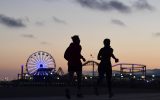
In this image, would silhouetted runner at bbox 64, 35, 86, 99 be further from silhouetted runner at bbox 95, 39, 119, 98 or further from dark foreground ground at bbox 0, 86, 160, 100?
silhouetted runner at bbox 95, 39, 119, 98

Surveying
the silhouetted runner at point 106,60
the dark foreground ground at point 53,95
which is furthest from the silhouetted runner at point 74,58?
the silhouetted runner at point 106,60

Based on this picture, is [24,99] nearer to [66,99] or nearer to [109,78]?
[66,99]

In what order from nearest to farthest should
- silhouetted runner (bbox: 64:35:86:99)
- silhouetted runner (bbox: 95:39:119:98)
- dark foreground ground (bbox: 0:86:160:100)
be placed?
dark foreground ground (bbox: 0:86:160:100) → silhouetted runner (bbox: 64:35:86:99) → silhouetted runner (bbox: 95:39:119:98)

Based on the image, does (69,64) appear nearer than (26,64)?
Yes

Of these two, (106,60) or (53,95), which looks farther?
(106,60)

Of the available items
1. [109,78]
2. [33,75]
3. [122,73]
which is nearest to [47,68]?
[33,75]

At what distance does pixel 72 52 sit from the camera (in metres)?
13.5

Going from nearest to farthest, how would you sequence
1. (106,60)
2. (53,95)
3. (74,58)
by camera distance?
1. (74,58)
2. (53,95)
3. (106,60)

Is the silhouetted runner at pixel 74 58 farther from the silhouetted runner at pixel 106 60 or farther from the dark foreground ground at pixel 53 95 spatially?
the silhouetted runner at pixel 106 60

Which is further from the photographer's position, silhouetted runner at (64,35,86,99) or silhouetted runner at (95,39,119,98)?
silhouetted runner at (95,39,119,98)

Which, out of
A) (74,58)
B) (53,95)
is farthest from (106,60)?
(53,95)

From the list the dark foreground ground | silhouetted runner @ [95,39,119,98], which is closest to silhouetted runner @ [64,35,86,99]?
the dark foreground ground

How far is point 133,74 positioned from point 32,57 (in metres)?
33.3

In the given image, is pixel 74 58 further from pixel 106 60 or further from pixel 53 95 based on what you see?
pixel 53 95
